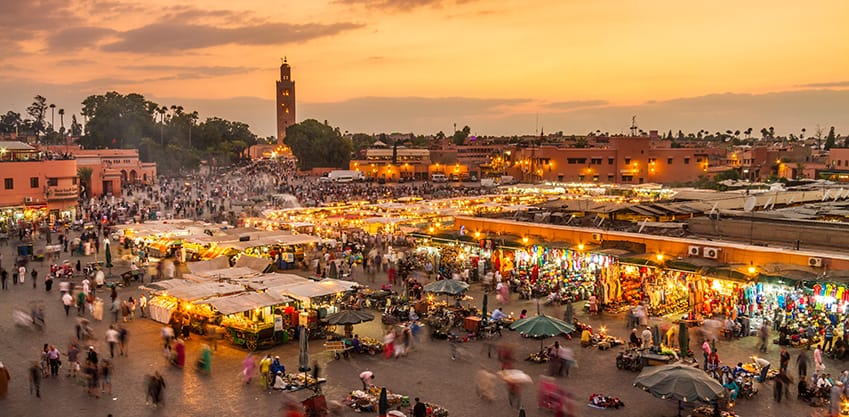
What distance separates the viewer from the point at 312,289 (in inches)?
729

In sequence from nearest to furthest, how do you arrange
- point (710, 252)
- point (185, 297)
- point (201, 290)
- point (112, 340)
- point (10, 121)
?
point (112, 340) → point (185, 297) → point (201, 290) → point (710, 252) → point (10, 121)

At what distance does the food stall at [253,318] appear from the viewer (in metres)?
16.5

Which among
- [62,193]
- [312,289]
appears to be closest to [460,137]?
[62,193]

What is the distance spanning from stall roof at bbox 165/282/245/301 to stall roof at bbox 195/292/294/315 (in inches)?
12.3

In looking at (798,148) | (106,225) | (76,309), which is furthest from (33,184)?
(798,148)

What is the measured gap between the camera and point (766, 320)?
1680 centimetres

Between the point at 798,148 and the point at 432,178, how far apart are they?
52.9 metres

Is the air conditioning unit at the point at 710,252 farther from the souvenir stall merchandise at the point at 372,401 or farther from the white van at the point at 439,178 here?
the white van at the point at 439,178

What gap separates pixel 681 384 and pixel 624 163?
62586mm

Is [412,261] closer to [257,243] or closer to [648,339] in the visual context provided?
[257,243]

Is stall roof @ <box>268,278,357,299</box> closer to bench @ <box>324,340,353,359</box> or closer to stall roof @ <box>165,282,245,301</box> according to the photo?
stall roof @ <box>165,282,245,301</box>

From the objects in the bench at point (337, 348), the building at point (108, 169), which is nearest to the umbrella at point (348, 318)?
the bench at point (337, 348)

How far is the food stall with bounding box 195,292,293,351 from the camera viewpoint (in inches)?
649

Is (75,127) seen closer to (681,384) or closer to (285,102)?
(285,102)
